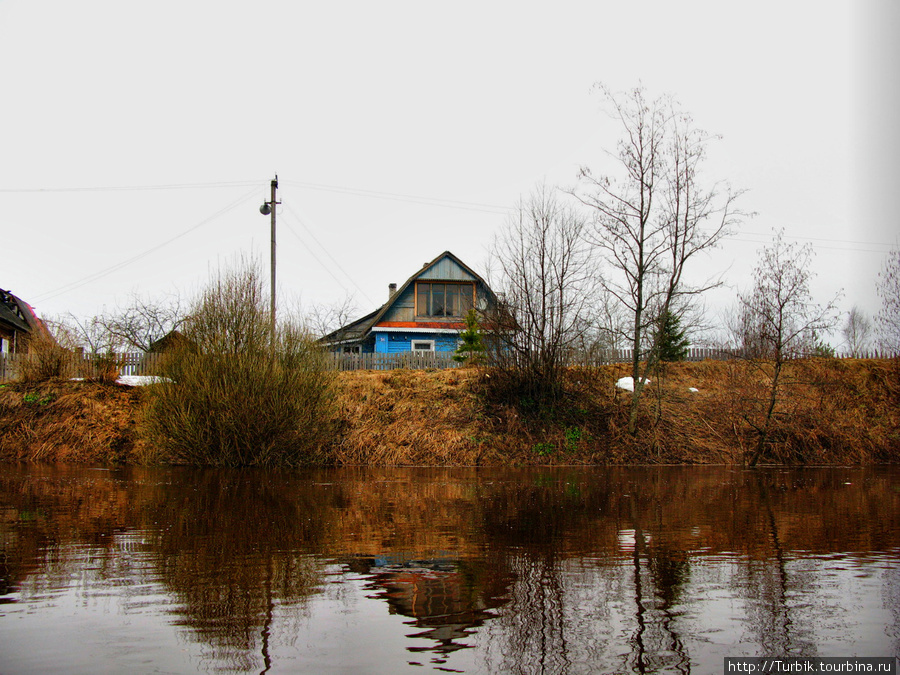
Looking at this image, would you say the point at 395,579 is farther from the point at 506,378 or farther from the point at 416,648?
the point at 506,378

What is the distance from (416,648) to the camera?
12.0 feet

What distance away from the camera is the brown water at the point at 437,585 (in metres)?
3.60

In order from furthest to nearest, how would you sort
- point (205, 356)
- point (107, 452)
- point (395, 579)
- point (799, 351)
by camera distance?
point (799, 351) → point (107, 452) → point (205, 356) → point (395, 579)

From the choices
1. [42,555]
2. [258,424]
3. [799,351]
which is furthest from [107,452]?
[799,351]

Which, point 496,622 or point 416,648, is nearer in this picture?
point 416,648

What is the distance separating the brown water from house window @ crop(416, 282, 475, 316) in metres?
29.7

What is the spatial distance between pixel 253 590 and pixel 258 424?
1289 cm

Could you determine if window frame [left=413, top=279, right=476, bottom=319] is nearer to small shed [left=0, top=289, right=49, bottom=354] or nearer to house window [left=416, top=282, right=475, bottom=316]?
house window [left=416, top=282, right=475, bottom=316]

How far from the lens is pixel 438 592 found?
477cm

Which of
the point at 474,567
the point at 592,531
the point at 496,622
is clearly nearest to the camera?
the point at 496,622

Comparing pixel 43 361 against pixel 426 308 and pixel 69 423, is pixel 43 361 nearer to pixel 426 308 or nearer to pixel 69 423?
pixel 69 423

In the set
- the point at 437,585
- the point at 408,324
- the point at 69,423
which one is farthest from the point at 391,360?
the point at 437,585

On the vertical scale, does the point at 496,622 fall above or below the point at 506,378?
below

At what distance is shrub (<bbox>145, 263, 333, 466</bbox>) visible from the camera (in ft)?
53.9
